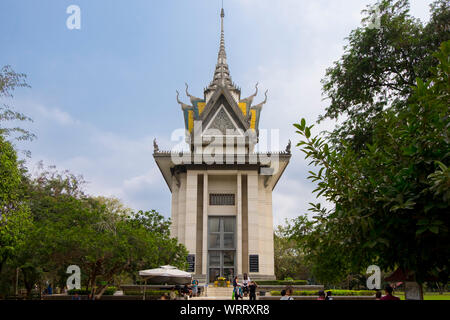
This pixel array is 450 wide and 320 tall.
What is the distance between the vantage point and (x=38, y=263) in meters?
15.4

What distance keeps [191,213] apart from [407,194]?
2670cm

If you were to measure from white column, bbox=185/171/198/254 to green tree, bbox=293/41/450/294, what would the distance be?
2473 cm

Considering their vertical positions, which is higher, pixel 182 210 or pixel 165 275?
pixel 182 210

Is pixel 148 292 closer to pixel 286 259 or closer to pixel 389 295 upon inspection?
pixel 389 295

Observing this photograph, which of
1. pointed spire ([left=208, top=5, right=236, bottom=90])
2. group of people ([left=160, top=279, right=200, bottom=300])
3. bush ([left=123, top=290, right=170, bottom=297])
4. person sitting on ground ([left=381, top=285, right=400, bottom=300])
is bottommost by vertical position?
bush ([left=123, top=290, right=170, bottom=297])

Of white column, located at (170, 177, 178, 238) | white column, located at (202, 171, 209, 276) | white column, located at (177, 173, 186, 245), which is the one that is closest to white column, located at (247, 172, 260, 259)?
white column, located at (202, 171, 209, 276)

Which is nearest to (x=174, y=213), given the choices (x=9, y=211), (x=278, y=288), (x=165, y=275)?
(x=278, y=288)

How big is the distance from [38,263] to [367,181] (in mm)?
13960

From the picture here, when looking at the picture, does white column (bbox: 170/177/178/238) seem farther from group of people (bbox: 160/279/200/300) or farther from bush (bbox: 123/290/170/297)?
bush (bbox: 123/290/170/297)

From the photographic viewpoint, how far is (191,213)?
30.7 metres

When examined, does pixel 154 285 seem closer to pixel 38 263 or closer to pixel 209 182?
pixel 209 182

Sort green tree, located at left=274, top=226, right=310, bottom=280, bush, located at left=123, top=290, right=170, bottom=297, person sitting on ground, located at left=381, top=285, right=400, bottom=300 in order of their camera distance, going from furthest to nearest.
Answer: green tree, located at left=274, top=226, right=310, bottom=280 → bush, located at left=123, top=290, right=170, bottom=297 → person sitting on ground, located at left=381, top=285, right=400, bottom=300

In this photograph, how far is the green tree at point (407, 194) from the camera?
448 cm

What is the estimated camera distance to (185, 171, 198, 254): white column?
97.7 feet
